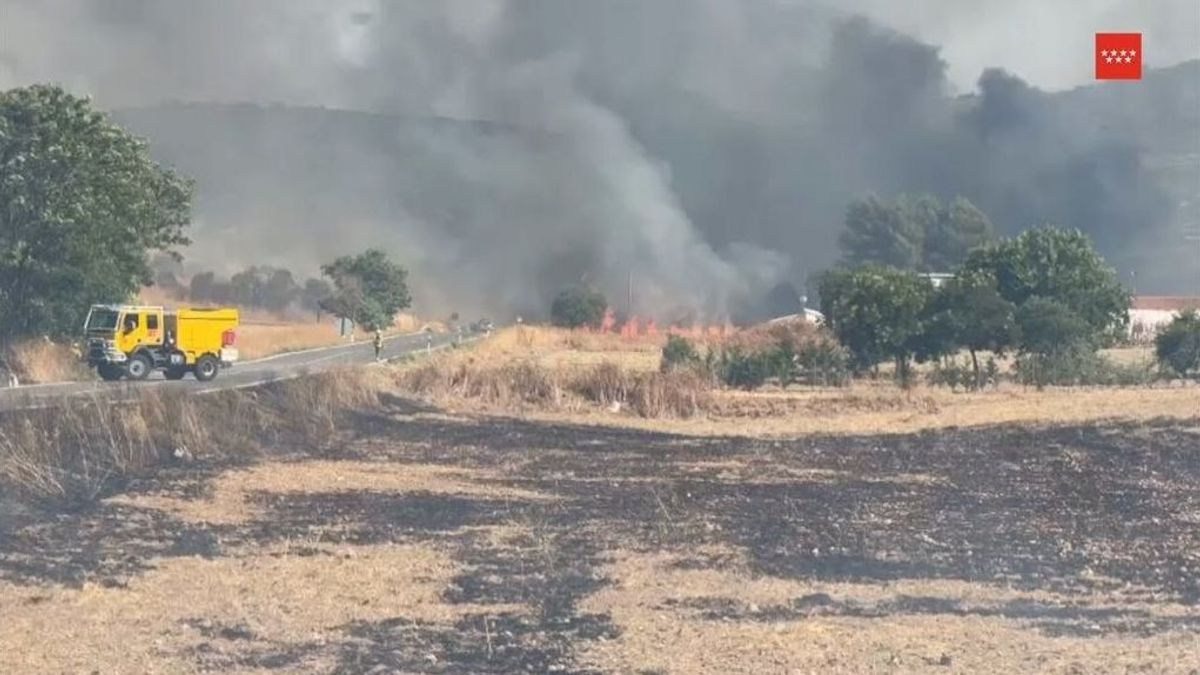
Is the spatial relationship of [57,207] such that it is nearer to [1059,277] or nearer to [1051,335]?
[1051,335]

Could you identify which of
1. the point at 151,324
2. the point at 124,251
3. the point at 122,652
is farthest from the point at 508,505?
the point at 124,251

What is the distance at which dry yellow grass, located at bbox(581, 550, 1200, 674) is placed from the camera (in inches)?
370

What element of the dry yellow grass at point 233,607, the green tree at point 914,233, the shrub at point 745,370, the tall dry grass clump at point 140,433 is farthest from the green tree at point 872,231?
the dry yellow grass at point 233,607

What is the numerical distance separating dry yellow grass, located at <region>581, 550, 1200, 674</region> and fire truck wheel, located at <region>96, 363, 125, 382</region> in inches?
1306

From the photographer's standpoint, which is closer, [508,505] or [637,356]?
[508,505]

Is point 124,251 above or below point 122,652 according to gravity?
above

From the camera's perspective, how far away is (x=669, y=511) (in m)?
17.2

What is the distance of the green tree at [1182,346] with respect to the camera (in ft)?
145

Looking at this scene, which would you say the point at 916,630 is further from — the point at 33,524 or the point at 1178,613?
the point at 33,524

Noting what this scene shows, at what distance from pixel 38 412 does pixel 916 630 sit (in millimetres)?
17228

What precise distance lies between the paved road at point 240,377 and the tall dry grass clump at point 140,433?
82.8 inches

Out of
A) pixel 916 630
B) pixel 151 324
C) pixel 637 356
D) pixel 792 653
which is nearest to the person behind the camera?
pixel 792 653

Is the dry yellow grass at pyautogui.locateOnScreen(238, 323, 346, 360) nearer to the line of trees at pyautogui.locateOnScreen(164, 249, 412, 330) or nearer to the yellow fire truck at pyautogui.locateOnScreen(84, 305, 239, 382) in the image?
the line of trees at pyautogui.locateOnScreen(164, 249, 412, 330)

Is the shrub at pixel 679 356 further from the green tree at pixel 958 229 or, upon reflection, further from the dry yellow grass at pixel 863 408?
the green tree at pixel 958 229
